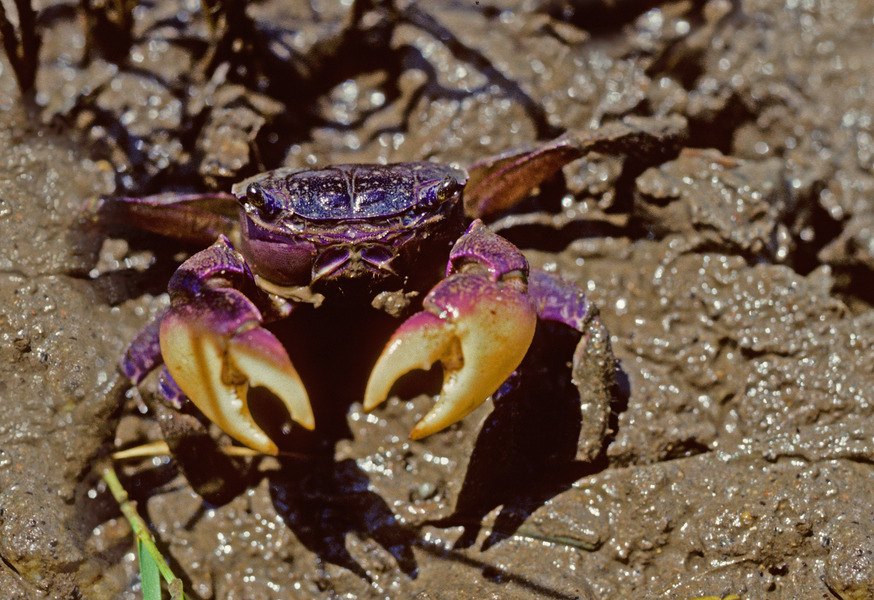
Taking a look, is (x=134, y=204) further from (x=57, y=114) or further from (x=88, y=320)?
(x=57, y=114)

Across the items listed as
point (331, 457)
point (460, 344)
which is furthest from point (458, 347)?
point (331, 457)

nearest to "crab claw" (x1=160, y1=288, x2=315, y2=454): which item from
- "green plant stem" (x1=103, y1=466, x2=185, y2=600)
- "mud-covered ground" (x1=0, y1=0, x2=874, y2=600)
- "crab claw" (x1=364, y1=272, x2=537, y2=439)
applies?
"crab claw" (x1=364, y1=272, x2=537, y2=439)

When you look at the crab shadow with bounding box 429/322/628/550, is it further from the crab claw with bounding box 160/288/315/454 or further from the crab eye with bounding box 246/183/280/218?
the crab eye with bounding box 246/183/280/218

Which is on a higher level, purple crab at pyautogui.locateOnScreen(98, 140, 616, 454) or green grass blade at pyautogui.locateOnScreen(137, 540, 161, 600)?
purple crab at pyautogui.locateOnScreen(98, 140, 616, 454)

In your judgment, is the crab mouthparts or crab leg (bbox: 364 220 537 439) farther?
the crab mouthparts

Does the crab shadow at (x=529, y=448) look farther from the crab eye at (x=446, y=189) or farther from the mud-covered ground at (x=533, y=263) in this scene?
the crab eye at (x=446, y=189)

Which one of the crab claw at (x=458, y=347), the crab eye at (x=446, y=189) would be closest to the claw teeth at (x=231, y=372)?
the crab claw at (x=458, y=347)
